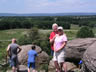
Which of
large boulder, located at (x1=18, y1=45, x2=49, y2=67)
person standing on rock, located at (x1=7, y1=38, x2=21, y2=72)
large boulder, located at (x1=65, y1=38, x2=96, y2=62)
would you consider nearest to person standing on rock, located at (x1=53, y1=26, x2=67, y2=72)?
person standing on rock, located at (x1=7, y1=38, x2=21, y2=72)

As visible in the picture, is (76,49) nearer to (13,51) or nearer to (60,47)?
(13,51)

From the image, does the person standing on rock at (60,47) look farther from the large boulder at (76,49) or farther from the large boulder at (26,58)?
the large boulder at (26,58)

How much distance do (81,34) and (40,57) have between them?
1908 centimetres

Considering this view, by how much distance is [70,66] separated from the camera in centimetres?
985

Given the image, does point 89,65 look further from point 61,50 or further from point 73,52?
point 73,52

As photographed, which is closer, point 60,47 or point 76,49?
point 60,47

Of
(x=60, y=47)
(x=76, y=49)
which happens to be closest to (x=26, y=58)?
(x=76, y=49)

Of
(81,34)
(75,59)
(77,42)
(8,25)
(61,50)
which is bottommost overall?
(8,25)

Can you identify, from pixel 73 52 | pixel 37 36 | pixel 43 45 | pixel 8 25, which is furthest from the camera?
pixel 8 25

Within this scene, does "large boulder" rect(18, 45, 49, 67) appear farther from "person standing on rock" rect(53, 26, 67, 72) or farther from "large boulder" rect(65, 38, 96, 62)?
"person standing on rock" rect(53, 26, 67, 72)

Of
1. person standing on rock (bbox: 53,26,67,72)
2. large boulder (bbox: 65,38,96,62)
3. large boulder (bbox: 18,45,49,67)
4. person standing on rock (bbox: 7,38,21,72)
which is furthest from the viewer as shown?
large boulder (bbox: 18,45,49,67)

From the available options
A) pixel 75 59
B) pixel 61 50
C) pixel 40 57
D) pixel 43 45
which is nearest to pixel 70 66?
pixel 75 59

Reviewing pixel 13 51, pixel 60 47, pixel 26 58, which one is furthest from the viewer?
pixel 26 58

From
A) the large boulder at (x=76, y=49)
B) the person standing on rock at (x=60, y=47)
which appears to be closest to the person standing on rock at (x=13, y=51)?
the person standing on rock at (x=60, y=47)
